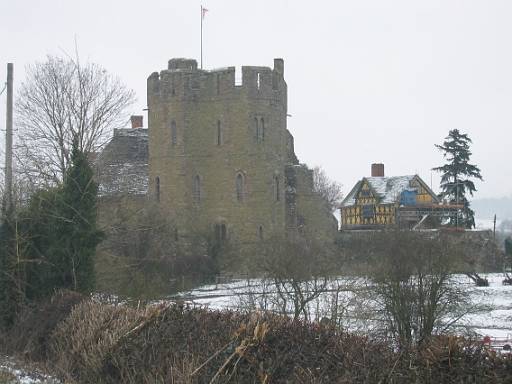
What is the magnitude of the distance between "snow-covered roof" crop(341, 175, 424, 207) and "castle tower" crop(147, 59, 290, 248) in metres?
17.5

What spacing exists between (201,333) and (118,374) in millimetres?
1883

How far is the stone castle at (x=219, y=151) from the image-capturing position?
50.6m

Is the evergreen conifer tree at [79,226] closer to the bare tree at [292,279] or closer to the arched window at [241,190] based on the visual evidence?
the bare tree at [292,279]

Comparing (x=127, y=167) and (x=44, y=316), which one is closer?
Answer: (x=44, y=316)

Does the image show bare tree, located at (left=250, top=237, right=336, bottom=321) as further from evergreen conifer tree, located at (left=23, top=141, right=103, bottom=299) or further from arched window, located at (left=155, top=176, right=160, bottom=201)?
arched window, located at (left=155, top=176, right=160, bottom=201)

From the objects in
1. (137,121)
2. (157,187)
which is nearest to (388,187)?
(137,121)

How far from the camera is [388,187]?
67375 millimetres

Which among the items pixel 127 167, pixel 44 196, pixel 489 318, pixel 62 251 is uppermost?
pixel 127 167

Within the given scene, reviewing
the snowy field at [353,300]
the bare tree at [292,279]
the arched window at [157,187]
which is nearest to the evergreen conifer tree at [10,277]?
the snowy field at [353,300]

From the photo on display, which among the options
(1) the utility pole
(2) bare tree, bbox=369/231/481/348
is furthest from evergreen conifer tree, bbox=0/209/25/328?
(2) bare tree, bbox=369/231/481/348

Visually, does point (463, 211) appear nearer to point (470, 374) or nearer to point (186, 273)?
point (186, 273)

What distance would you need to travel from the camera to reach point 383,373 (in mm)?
8367

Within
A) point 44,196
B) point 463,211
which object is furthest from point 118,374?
point 463,211

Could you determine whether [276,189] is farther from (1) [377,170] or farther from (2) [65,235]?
(2) [65,235]
